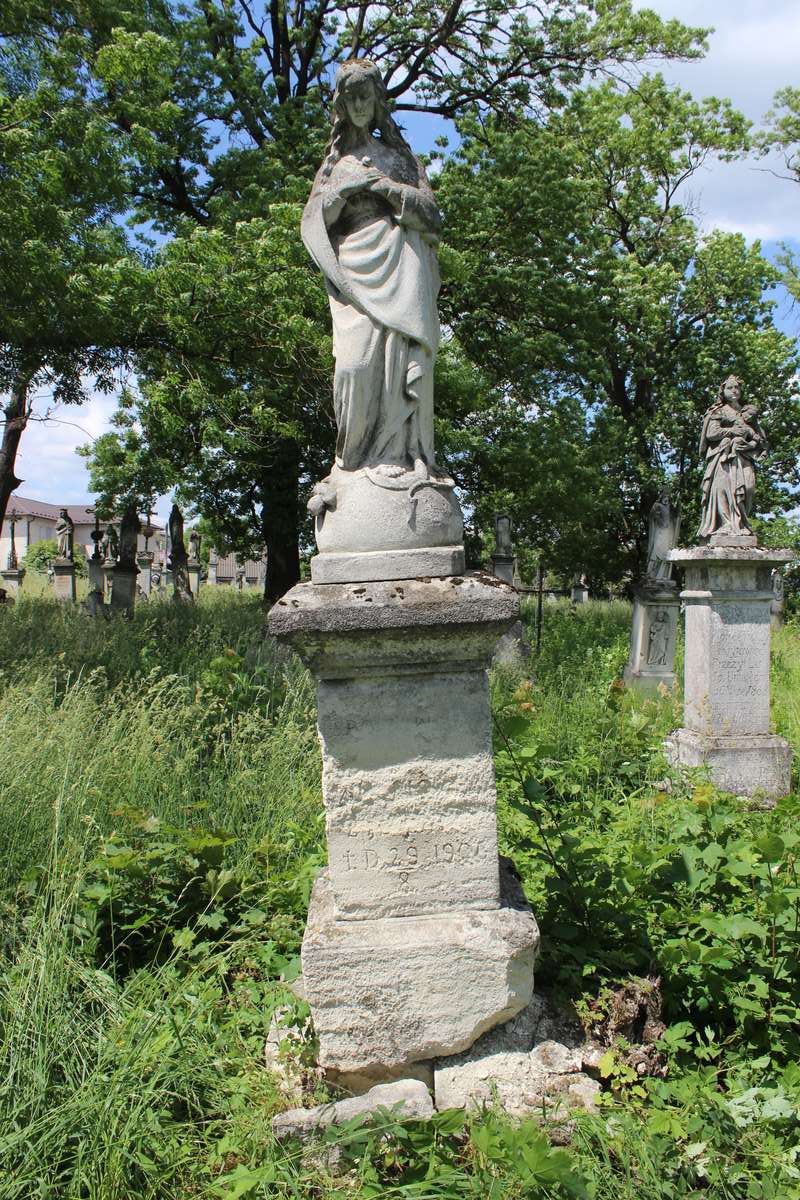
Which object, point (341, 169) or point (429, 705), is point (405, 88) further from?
point (429, 705)

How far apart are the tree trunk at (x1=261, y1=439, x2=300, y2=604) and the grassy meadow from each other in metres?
8.44

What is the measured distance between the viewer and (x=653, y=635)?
433 inches

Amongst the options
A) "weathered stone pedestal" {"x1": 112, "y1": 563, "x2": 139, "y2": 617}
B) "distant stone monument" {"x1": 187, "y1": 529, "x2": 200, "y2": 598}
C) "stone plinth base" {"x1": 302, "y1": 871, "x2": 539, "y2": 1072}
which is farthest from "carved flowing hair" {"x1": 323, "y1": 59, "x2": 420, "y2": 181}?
"distant stone monument" {"x1": 187, "y1": 529, "x2": 200, "y2": 598}

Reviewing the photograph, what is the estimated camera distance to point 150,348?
28.9ft

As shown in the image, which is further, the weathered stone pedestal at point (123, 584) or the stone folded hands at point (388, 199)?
the weathered stone pedestal at point (123, 584)

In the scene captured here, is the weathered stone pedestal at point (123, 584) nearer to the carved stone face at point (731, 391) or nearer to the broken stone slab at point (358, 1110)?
the carved stone face at point (731, 391)

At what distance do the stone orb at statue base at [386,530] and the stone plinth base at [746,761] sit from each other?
4.68 metres

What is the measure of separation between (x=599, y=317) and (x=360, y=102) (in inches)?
501

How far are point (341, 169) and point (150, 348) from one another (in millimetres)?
6736

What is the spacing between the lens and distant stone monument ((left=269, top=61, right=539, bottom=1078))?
2371 millimetres

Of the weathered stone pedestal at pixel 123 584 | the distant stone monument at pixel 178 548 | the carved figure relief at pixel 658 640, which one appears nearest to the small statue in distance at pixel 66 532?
the distant stone monument at pixel 178 548

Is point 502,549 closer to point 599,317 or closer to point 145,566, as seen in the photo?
Answer: point 599,317

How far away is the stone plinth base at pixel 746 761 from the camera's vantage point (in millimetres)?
6398

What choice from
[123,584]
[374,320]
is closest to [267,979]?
[374,320]
